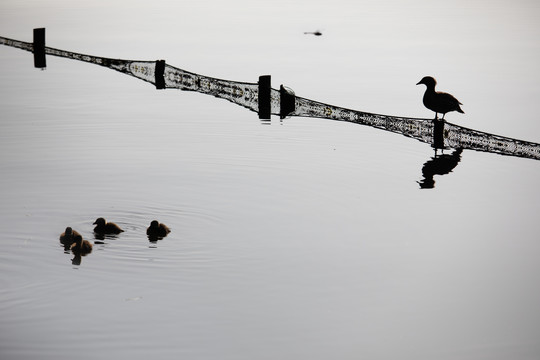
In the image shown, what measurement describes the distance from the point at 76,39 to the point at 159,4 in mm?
53122

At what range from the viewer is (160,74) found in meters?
33.7

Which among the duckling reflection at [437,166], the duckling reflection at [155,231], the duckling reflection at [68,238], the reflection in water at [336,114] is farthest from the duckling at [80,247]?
the reflection in water at [336,114]

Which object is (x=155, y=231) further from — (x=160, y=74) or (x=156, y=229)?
(x=160, y=74)

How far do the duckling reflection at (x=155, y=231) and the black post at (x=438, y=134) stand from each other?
10.4 meters

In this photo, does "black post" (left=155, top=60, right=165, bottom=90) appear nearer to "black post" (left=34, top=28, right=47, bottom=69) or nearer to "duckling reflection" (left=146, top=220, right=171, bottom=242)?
"black post" (left=34, top=28, right=47, bottom=69)

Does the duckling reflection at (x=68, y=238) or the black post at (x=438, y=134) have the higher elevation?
the black post at (x=438, y=134)

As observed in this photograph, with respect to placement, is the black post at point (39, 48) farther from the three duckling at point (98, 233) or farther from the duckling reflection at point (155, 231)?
the duckling reflection at point (155, 231)

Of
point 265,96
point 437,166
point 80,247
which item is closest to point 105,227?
point 80,247

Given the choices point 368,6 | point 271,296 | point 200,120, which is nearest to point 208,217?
point 271,296

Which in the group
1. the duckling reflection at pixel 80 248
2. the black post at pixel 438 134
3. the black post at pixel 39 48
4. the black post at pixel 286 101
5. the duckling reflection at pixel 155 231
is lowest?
the duckling reflection at pixel 80 248

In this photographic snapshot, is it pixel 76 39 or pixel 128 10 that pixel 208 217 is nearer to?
pixel 76 39

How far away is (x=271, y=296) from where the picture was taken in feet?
41.5

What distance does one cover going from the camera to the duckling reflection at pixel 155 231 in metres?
15.1

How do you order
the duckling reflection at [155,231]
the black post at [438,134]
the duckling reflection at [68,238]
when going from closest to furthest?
the duckling reflection at [68,238], the duckling reflection at [155,231], the black post at [438,134]
